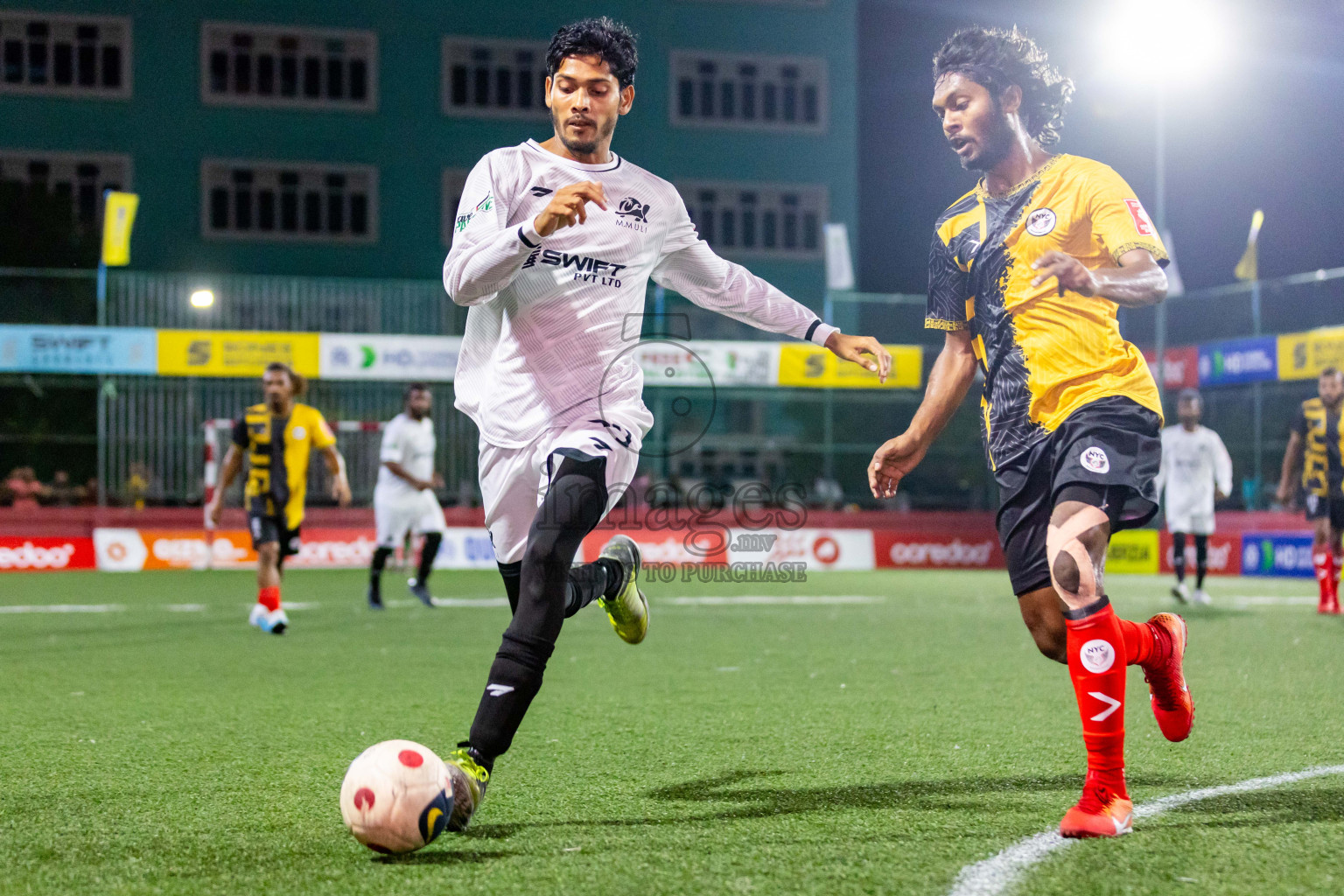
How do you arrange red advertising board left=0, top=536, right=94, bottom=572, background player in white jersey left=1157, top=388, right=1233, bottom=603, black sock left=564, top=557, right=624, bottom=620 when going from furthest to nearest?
red advertising board left=0, top=536, right=94, bottom=572 < background player in white jersey left=1157, top=388, right=1233, bottom=603 < black sock left=564, top=557, right=624, bottom=620

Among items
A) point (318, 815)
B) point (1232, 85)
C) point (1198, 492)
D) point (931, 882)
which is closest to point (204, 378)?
point (1198, 492)

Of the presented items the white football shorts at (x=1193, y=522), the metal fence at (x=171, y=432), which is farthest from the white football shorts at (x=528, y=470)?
the metal fence at (x=171, y=432)

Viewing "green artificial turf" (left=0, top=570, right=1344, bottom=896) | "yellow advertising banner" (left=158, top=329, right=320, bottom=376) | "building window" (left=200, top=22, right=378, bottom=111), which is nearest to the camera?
"green artificial turf" (left=0, top=570, right=1344, bottom=896)

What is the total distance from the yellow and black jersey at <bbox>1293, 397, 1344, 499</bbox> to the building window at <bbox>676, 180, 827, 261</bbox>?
22424 mm

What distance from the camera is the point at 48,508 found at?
67.6 ft

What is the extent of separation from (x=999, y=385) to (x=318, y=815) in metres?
2.52

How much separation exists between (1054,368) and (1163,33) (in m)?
→ 19.4

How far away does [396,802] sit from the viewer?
3.43 m

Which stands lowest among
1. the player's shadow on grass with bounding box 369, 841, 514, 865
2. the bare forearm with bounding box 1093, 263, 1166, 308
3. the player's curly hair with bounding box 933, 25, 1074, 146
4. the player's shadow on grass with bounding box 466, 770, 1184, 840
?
the player's shadow on grass with bounding box 466, 770, 1184, 840

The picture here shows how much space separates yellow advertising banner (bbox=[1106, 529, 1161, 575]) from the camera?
20609 mm

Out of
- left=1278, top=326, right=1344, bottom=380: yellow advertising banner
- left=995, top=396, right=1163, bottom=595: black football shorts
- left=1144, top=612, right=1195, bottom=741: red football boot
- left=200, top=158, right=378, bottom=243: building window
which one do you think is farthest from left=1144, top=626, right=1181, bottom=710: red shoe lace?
left=200, top=158, right=378, bottom=243: building window

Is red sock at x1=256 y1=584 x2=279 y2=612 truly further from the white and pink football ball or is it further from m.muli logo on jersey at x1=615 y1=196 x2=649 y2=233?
the white and pink football ball

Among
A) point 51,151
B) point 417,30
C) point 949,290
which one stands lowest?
point 949,290

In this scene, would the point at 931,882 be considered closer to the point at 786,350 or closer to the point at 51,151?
the point at 786,350
